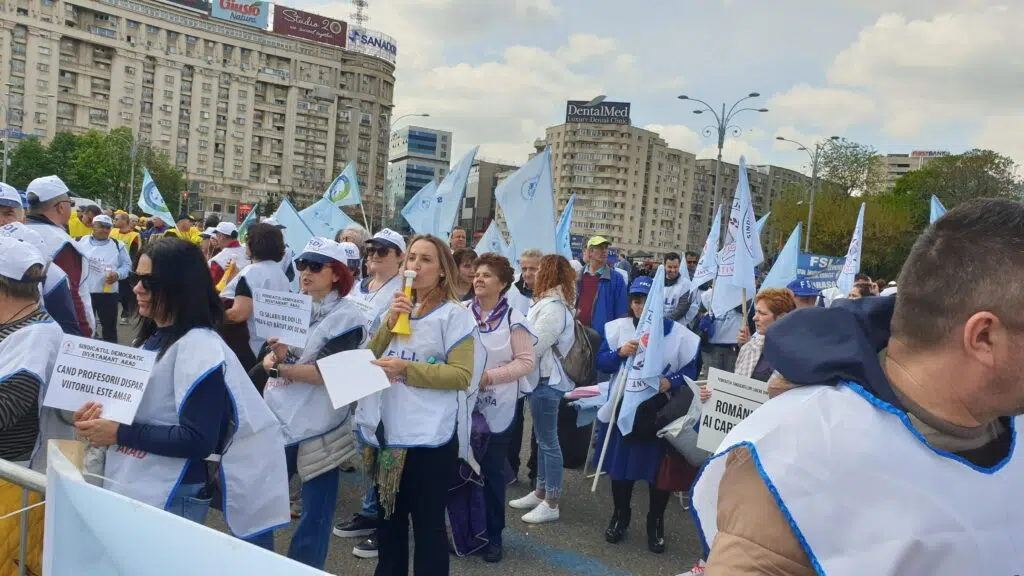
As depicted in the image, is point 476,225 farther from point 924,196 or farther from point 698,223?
point 924,196

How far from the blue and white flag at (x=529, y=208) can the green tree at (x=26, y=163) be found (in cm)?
6187

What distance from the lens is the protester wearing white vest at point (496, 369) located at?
4.57m

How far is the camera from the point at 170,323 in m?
2.65

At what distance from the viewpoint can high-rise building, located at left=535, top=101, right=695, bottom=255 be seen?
402 ft

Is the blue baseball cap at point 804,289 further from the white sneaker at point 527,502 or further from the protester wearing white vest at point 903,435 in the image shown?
the protester wearing white vest at point 903,435

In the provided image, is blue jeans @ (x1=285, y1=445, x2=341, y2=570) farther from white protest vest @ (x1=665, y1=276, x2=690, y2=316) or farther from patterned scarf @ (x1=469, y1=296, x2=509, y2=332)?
white protest vest @ (x1=665, y1=276, x2=690, y2=316)

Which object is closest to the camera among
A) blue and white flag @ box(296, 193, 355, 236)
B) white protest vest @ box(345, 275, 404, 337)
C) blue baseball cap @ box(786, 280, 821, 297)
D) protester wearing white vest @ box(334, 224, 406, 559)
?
white protest vest @ box(345, 275, 404, 337)

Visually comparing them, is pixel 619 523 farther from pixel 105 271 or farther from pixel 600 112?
pixel 600 112

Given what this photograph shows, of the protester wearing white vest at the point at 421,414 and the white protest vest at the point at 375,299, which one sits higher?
the white protest vest at the point at 375,299

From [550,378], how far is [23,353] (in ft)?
11.1

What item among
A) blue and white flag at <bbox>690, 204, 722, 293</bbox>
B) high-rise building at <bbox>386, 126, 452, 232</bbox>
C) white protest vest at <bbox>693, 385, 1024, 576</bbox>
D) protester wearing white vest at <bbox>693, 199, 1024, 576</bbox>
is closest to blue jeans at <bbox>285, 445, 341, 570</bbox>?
protester wearing white vest at <bbox>693, 199, 1024, 576</bbox>

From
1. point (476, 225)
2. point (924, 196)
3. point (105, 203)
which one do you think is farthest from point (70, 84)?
point (924, 196)

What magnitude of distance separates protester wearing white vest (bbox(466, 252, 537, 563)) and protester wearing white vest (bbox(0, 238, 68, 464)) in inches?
91.4

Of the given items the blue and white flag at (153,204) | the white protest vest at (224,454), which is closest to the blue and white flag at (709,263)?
the white protest vest at (224,454)
